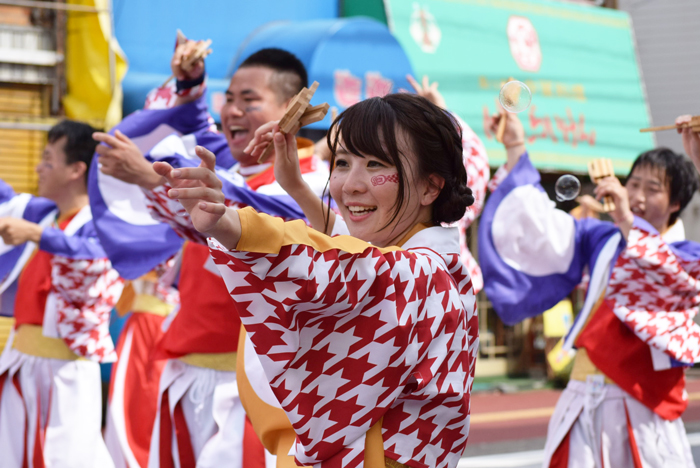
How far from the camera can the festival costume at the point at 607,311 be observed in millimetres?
3385

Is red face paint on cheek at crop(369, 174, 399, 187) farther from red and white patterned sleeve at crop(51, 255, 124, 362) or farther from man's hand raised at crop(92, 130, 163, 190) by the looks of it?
red and white patterned sleeve at crop(51, 255, 124, 362)

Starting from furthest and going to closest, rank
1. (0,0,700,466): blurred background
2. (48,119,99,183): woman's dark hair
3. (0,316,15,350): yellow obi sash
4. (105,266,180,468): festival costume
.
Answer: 1. (0,0,700,466): blurred background
2. (0,316,15,350): yellow obi sash
3. (105,266,180,468): festival costume
4. (48,119,99,183): woman's dark hair

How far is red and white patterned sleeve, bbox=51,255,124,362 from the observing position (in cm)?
397

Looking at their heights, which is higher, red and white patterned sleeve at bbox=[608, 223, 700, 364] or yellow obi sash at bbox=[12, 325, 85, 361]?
red and white patterned sleeve at bbox=[608, 223, 700, 364]

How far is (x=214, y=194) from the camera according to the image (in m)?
1.31

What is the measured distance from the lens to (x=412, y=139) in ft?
5.88

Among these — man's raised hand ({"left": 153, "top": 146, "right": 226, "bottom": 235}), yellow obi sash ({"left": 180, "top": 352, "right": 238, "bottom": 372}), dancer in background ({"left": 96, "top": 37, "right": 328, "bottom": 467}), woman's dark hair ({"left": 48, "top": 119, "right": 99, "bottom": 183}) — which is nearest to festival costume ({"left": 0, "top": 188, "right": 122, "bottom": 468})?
woman's dark hair ({"left": 48, "top": 119, "right": 99, "bottom": 183})

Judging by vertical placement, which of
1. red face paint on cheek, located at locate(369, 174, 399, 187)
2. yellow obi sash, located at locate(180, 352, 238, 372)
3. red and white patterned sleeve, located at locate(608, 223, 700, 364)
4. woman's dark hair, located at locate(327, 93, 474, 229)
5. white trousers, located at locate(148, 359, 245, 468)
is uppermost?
woman's dark hair, located at locate(327, 93, 474, 229)

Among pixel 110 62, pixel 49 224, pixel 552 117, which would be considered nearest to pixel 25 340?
pixel 49 224

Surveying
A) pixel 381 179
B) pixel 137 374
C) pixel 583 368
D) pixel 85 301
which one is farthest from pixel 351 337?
pixel 137 374

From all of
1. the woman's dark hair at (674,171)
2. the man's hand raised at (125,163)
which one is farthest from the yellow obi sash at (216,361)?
the woman's dark hair at (674,171)

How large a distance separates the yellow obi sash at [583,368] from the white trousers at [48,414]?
7.67ft

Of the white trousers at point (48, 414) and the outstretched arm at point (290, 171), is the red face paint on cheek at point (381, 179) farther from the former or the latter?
the white trousers at point (48, 414)

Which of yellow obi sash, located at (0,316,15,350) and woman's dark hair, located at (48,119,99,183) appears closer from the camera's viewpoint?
woman's dark hair, located at (48,119,99,183)
